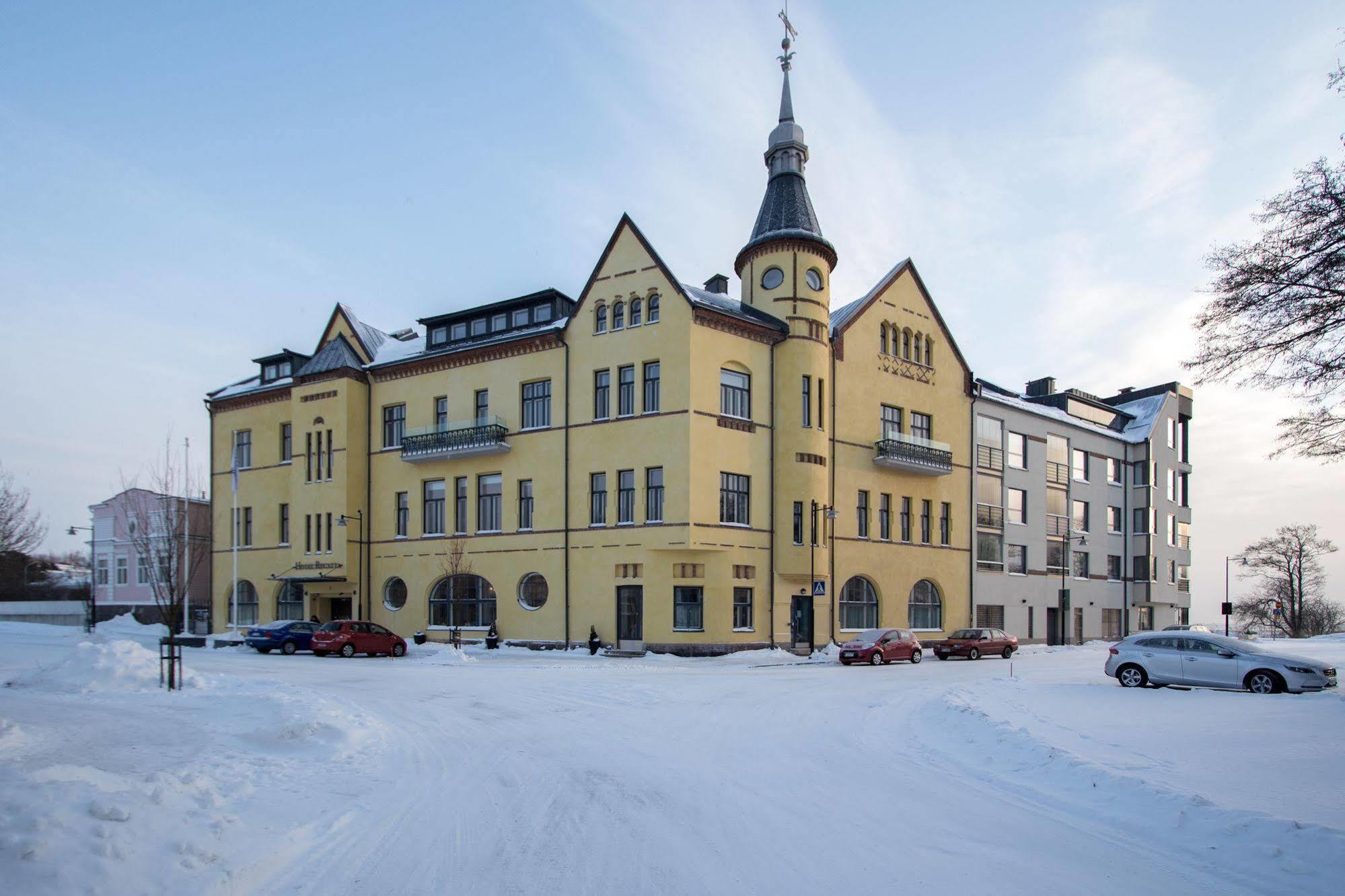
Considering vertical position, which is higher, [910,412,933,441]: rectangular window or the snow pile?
[910,412,933,441]: rectangular window

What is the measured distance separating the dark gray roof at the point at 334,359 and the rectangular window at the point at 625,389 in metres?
15.3

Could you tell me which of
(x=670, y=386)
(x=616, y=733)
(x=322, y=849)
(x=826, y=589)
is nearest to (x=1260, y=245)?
(x=616, y=733)

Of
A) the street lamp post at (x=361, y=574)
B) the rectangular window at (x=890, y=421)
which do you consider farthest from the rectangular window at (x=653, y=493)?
the street lamp post at (x=361, y=574)

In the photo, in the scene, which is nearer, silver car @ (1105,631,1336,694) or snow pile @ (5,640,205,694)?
snow pile @ (5,640,205,694)

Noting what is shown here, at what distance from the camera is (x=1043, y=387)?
56000 millimetres

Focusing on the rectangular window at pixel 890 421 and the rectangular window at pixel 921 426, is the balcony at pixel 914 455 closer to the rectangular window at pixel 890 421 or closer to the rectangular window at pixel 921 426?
the rectangular window at pixel 921 426

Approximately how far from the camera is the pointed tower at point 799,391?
3500cm

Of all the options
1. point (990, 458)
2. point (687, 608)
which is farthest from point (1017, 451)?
point (687, 608)

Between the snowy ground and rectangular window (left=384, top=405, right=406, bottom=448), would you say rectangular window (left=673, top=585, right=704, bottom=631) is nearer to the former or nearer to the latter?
the snowy ground

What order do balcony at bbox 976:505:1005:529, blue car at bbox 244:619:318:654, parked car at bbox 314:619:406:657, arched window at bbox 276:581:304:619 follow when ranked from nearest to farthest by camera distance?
parked car at bbox 314:619:406:657, blue car at bbox 244:619:318:654, arched window at bbox 276:581:304:619, balcony at bbox 976:505:1005:529

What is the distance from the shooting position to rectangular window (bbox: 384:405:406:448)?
42094 millimetres

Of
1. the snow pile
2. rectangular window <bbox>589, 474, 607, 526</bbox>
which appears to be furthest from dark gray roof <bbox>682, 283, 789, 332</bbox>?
the snow pile

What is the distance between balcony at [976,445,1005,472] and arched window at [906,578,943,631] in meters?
7.28

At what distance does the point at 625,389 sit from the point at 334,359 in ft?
56.3
